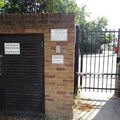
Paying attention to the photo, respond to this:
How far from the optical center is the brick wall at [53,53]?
236 cm

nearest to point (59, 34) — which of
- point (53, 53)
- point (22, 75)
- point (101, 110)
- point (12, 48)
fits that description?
point (53, 53)

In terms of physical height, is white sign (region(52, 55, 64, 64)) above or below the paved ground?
above

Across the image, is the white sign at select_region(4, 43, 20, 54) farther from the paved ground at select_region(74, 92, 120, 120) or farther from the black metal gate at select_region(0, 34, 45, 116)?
the paved ground at select_region(74, 92, 120, 120)

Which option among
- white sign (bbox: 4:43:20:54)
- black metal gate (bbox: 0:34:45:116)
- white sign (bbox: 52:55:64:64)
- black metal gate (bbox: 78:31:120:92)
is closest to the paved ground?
black metal gate (bbox: 78:31:120:92)

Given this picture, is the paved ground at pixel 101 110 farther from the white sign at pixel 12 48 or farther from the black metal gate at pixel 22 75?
the white sign at pixel 12 48

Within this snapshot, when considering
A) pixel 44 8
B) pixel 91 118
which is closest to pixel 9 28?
pixel 91 118

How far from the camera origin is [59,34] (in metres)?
2.37

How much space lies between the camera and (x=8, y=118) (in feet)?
8.76

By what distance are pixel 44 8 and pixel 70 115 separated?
14.8m

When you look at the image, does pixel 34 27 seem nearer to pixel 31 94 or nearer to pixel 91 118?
pixel 31 94

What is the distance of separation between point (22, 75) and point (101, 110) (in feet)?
6.53

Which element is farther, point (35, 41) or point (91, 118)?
point (91, 118)

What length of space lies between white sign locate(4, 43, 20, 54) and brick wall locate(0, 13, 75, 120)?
240mm

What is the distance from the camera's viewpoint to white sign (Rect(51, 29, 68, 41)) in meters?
2.36
